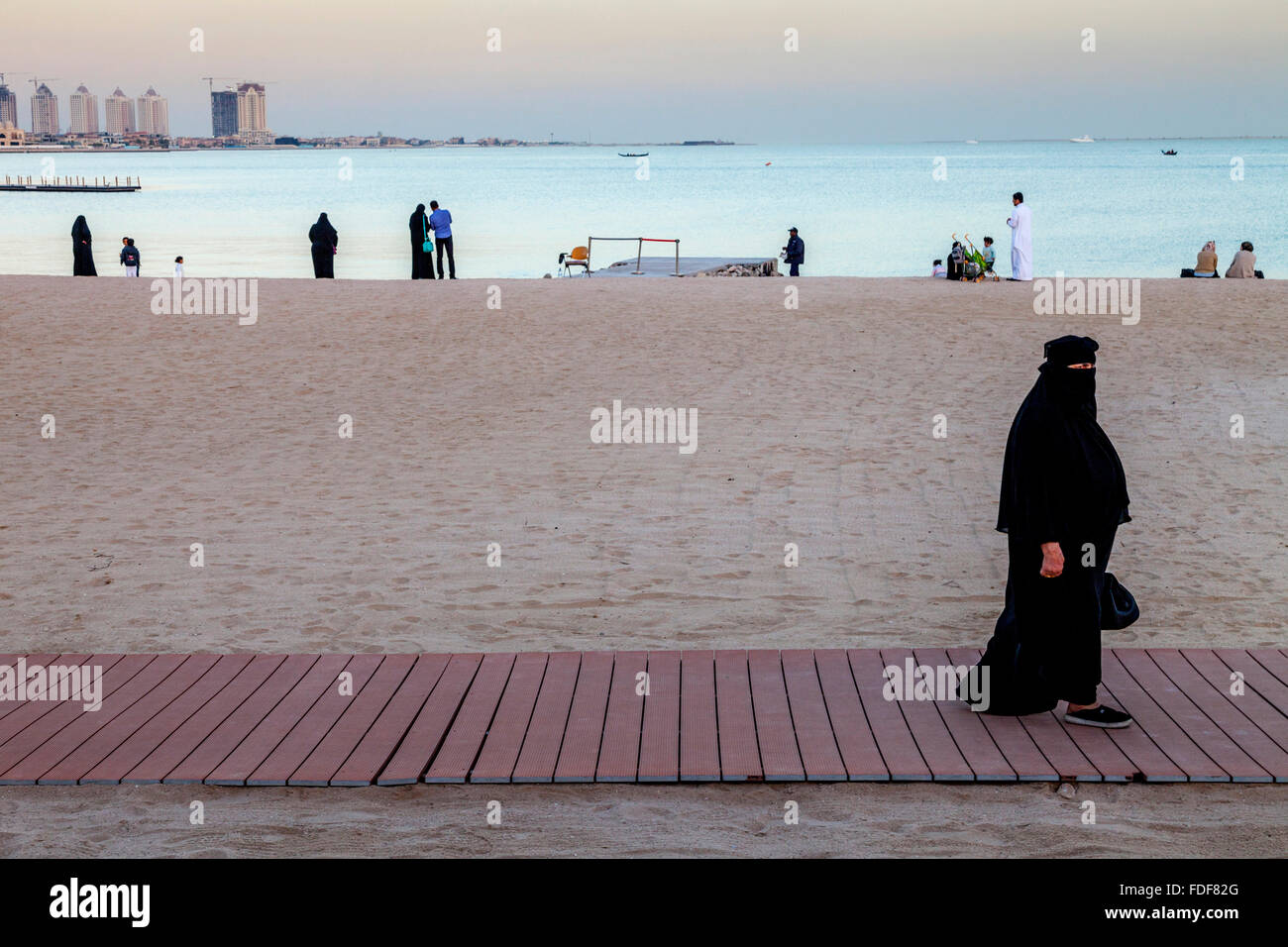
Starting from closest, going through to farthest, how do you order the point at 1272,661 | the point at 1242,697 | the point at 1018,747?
the point at 1018,747, the point at 1242,697, the point at 1272,661

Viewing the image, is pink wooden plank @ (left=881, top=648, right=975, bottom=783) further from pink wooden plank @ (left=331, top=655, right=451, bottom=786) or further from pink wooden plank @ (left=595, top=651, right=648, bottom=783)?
pink wooden plank @ (left=331, top=655, right=451, bottom=786)

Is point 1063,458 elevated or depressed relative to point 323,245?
depressed

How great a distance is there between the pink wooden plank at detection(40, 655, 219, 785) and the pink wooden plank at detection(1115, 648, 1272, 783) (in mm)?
4366

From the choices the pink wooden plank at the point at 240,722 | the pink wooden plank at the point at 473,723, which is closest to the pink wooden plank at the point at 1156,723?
the pink wooden plank at the point at 473,723

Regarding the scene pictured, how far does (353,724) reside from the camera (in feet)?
17.9

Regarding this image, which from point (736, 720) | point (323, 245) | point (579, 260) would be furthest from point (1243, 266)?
point (736, 720)

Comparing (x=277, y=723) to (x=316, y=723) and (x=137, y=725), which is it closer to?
(x=316, y=723)

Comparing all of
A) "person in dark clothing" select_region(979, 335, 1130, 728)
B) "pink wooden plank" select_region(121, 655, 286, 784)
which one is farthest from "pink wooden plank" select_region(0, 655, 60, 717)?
"person in dark clothing" select_region(979, 335, 1130, 728)

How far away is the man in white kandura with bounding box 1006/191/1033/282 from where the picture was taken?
21980 mm

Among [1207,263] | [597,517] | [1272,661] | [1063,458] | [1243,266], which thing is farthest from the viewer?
[1207,263]

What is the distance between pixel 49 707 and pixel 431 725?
1825 millimetres

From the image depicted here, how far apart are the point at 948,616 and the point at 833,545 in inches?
58.4

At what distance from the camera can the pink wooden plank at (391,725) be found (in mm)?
4969

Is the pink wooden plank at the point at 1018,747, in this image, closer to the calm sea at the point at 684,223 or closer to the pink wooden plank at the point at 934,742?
the pink wooden plank at the point at 934,742
